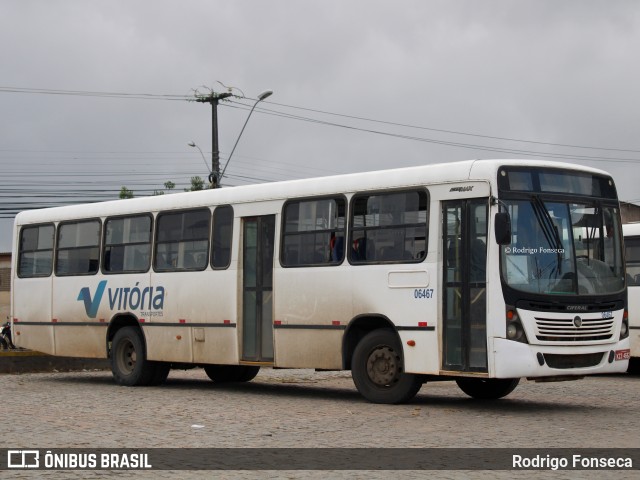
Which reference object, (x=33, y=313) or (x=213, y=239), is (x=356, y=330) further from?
(x=33, y=313)

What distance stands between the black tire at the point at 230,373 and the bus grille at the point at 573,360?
7.52m

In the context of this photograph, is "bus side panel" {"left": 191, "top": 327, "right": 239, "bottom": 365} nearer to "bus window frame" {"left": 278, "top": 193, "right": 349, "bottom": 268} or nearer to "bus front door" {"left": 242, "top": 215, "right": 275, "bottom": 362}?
"bus front door" {"left": 242, "top": 215, "right": 275, "bottom": 362}

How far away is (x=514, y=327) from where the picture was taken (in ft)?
46.3

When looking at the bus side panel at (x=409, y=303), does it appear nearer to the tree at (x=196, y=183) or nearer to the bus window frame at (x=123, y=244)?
the bus window frame at (x=123, y=244)

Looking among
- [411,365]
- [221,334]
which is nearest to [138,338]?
[221,334]

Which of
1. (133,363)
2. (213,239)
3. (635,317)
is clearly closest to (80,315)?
(133,363)

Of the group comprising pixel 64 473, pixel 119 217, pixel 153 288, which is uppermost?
pixel 119 217

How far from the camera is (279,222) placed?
1731 cm

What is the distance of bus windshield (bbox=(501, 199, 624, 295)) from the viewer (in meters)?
14.4

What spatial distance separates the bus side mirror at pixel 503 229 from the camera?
14008 mm

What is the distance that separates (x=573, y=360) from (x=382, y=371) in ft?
8.60

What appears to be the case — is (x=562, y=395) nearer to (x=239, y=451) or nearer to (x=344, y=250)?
(x=344, y=250)

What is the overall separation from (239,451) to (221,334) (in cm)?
737

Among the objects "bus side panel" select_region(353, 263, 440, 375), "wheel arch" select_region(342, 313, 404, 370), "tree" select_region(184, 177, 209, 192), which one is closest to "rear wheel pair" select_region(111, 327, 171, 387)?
"wheel arch" select_region(342, 313, 404, 370)
